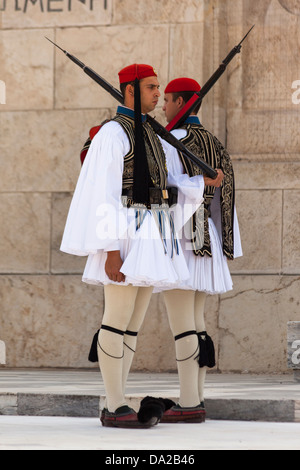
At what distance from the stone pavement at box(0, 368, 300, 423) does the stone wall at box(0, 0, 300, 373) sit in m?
1.46

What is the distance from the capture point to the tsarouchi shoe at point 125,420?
575 cm

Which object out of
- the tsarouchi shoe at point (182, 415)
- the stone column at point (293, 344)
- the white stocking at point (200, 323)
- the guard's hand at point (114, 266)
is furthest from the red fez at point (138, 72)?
the stone column at point (293, 344)

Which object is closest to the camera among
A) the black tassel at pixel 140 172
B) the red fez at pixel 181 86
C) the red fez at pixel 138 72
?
the black tassel at pixel 140 172

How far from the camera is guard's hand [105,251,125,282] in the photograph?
5672mm

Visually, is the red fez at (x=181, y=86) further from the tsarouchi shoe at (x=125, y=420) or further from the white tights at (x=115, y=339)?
the tsarouchi shoe at (x=125, y=420)

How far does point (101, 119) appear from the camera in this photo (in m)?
9.72

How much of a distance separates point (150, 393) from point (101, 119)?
3.36 meters

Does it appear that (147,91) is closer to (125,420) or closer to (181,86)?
(181,86)

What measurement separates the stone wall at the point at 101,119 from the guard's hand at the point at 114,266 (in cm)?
367

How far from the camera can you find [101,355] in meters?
5.78

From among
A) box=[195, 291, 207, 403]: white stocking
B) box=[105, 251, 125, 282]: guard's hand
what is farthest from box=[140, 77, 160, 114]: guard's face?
box=[195, 291, 207, 403]: white stocking

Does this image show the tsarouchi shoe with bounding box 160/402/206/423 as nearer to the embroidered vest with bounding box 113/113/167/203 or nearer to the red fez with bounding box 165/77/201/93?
the embroidered vest with bounding box 113/113/167/203

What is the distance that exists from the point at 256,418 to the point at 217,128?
142 inches

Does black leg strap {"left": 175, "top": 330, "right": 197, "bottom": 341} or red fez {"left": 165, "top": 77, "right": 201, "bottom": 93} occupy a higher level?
red fez {"left": 165, "top": 77, "right": 201, "bottom": 93}
